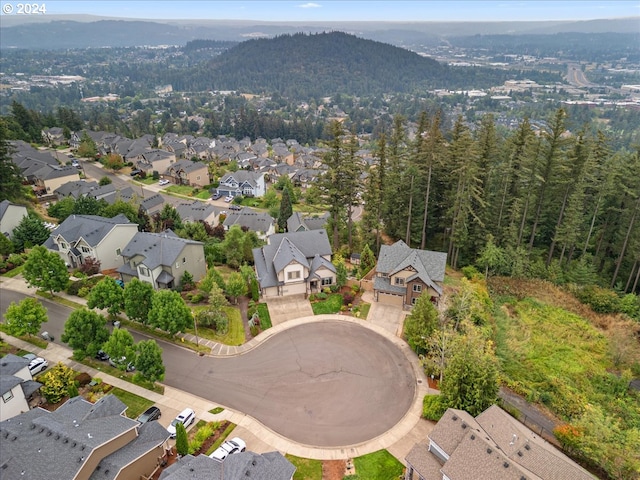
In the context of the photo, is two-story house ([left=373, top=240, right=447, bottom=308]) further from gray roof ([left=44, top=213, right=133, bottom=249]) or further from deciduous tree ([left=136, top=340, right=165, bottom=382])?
gray roof ([left=44, top=213, right=133, bottom=249])

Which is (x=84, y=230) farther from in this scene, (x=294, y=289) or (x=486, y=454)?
(x=486, y=454)

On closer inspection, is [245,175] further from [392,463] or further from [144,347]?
[392,463]

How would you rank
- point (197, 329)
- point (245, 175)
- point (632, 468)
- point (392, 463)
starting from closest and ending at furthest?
point (632, 468), point (392, 463), point (197, 329), point (245, 175)

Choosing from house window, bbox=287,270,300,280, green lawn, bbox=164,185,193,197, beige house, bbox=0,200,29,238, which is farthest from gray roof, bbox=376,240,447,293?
green lawn, bbox=164,185,193,197

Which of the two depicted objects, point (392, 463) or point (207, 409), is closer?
point (392, 463)

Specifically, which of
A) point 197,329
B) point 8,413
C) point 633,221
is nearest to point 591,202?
point 633,221

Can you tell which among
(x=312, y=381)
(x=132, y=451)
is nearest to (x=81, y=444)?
(x=132, y=451)
